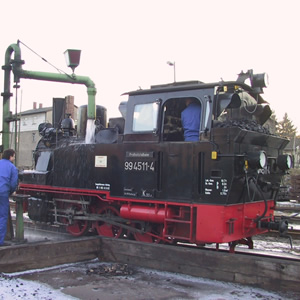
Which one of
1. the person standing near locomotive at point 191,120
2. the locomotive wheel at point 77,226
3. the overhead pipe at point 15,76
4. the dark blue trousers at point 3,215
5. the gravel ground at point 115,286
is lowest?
the gravel ground at point 115,286

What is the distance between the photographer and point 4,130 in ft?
23.5

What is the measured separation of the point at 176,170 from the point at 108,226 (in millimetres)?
2294

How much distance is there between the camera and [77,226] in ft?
28.9

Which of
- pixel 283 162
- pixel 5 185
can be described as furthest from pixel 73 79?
pixel 283 162

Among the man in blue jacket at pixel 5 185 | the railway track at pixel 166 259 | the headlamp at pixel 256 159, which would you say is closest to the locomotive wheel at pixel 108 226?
the railway track at pixel 166 259

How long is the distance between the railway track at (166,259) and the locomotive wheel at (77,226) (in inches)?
76.4

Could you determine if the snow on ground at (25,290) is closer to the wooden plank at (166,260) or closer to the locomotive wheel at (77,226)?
the wooden plank at (166,260)

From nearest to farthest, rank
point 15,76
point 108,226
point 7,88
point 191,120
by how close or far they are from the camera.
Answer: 1. point 191,120
2. point 7,88
3. point 15,76
4. point 108,226

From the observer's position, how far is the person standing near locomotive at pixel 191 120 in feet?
21.9

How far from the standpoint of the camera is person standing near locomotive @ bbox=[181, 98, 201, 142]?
21.9ft

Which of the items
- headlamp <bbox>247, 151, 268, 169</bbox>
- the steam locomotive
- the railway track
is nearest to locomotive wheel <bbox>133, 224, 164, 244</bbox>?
the steam locomotive

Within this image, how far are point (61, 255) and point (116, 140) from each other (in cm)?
249

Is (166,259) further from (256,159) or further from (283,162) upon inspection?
(283,162)

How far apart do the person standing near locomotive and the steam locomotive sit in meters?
0.19
